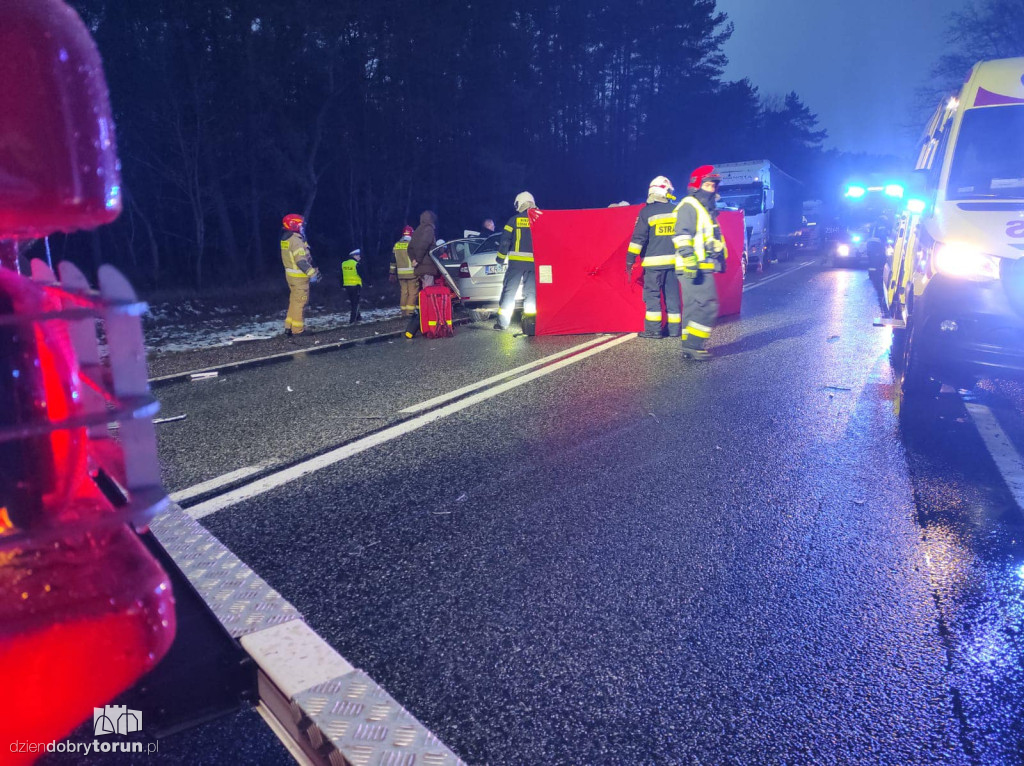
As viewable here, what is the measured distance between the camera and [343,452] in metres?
5.14

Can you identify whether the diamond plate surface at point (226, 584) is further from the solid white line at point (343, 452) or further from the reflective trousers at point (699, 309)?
the reflective trousers at point (699, 309)

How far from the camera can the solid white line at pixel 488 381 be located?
21.3ft

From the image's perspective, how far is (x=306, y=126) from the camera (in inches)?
1188

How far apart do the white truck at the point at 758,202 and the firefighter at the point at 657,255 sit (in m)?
13.7

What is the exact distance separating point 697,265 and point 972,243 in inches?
138

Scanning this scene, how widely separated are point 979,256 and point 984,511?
2129 mm

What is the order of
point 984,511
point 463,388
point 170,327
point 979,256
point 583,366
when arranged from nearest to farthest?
point 984,511
point 979,256
point 463,388
point 583,366
point 170,327

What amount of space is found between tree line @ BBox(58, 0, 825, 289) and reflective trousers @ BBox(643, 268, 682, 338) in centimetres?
2049

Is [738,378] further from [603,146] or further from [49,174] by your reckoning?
[603,146]

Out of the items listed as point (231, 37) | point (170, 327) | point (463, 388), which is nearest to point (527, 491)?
point (463, 388)

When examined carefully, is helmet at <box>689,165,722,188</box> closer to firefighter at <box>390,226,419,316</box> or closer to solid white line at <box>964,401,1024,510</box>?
solid white line at <box>964,401,1024,510</box>

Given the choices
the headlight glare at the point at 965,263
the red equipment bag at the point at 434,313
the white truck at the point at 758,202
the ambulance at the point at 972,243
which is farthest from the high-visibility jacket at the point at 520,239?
the white truck at the point at 758,202

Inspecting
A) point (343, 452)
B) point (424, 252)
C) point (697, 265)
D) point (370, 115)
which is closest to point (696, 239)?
point (697, 265)

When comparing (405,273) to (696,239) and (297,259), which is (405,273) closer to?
(297,259)
